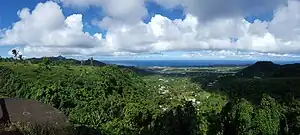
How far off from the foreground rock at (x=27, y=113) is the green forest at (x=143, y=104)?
2.13 metres

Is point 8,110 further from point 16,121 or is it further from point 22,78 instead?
point 22,78

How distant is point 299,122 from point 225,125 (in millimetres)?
9836

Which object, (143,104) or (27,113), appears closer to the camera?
(27,113)

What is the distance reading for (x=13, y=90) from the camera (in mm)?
101875

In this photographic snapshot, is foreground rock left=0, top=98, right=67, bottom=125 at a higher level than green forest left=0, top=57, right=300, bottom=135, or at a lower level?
higher

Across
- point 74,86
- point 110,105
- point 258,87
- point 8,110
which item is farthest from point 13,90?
→ point 8,110

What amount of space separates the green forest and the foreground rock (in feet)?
6.98

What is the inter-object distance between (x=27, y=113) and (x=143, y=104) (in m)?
60.6

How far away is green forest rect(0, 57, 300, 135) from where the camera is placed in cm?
4750

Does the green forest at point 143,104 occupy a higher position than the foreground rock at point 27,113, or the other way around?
the foreground rock at point 27,113

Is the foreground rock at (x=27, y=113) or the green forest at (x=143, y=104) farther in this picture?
the green forest at (x=143, y=104)

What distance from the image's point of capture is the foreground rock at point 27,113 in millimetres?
17734

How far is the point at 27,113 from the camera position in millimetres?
19609

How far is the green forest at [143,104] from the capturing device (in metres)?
47.5
